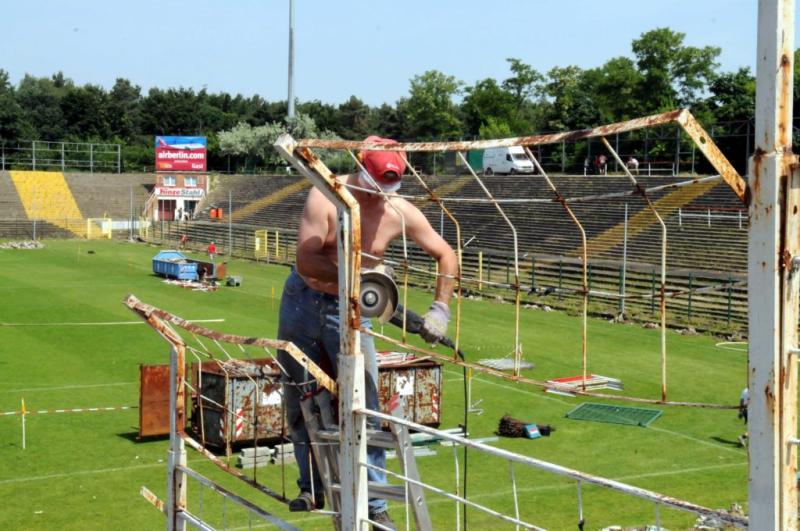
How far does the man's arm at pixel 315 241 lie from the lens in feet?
18.4

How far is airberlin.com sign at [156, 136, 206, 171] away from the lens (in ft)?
251

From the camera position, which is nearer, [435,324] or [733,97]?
[435,324]

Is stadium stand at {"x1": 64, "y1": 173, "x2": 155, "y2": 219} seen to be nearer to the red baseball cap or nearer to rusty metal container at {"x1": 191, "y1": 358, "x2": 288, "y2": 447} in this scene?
rusty metal container at {"x1": 191, "y1": 358, "x2": 288, "y2": 447}

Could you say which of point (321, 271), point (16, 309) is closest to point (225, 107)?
point (16, 309)

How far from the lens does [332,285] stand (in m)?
5.83

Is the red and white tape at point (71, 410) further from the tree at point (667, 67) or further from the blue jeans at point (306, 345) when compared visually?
the tree at point (667, 67)

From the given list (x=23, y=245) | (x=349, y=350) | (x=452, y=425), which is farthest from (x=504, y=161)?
(x=349, y=350)

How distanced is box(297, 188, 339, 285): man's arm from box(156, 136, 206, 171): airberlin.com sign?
72243 mm

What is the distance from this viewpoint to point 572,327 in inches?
1173

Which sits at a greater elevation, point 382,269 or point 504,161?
point 504,161

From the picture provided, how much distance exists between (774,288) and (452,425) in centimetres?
1525

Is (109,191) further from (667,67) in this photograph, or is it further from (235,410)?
(235,410)

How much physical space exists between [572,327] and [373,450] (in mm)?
24424

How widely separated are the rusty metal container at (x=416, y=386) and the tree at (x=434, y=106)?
63.5 m
